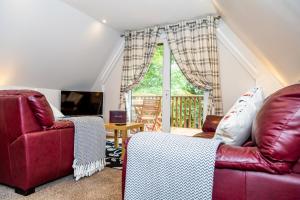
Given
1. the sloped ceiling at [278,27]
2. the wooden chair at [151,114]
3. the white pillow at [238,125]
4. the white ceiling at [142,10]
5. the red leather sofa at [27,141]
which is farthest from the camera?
the wooden chair at [151,114]

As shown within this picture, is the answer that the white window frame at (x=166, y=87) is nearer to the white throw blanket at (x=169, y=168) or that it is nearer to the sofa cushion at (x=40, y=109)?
the sofa cushion at (x=40, y=109)

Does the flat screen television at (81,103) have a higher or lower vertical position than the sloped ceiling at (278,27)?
lower

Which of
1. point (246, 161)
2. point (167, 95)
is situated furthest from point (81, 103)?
point (246, 161)

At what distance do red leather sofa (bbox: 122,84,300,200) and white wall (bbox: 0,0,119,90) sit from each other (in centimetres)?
296

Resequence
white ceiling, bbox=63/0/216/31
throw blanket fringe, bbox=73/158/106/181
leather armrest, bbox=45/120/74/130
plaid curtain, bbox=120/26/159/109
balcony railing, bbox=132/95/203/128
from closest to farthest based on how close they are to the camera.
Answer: leather armrest, bbox=45/120/74/130 < throw blanket fringe, bbox=73/158/106/181 < white ceiling, bbox=63/0/216/31 < plaid curtain, bbox=120/26/159/109 < balcony railing, bbox=132/95/203/128

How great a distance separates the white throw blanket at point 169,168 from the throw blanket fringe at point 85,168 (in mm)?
1213

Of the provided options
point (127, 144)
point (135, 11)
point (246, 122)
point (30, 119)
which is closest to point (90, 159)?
point (30, 119)

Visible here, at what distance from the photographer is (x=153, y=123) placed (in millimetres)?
4570

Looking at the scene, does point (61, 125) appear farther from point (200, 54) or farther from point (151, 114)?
point (151, 114)

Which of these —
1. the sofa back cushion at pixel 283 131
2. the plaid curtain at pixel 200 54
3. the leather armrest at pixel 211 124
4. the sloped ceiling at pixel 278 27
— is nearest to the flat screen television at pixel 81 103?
the plaid curtain at pixel 200 54

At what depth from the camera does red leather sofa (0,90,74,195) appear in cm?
182

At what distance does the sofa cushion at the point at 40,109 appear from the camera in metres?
1.86

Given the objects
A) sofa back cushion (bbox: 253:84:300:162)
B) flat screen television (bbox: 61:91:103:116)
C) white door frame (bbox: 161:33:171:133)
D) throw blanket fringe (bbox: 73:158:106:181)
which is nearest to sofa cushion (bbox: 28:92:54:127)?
throw blanket fringe (bbox: 73:158:106:181)

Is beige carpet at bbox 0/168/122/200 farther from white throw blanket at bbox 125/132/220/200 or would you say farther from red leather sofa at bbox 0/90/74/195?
white throw blanket at bbox 125/132/220/200
